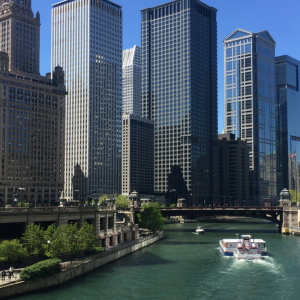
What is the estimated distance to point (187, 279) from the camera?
287 ft

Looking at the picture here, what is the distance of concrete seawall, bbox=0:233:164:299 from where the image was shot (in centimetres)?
6854

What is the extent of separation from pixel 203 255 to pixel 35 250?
4801 centimetres

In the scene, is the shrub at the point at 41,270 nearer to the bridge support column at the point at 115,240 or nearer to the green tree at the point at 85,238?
the green tree at the point at 85,238

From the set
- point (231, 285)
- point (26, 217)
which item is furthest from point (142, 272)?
point (26, 217)

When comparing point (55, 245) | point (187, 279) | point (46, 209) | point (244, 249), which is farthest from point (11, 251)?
point (244, 249)

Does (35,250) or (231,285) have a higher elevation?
(35,250)

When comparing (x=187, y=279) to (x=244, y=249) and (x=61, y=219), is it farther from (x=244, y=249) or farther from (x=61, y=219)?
(x=244, y=249)

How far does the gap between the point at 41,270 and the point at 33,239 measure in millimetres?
11793

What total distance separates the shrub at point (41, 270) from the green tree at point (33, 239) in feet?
30.4

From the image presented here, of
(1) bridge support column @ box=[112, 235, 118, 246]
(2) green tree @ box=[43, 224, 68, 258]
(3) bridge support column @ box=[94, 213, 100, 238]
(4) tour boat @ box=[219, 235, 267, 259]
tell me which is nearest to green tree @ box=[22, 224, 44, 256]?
(2) green tree @ box=[43, 224, 68, 258]

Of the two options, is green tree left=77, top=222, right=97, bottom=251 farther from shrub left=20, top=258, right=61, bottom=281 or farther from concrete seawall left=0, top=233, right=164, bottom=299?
shrub left=20, top=258, right=61, bottom=281

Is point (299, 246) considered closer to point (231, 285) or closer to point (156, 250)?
point (156, 250)

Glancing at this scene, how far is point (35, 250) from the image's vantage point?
84.7 m

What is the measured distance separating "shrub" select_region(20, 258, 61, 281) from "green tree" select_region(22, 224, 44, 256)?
926 centimetres
